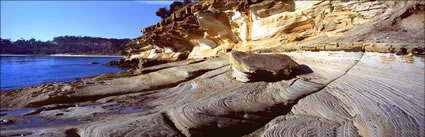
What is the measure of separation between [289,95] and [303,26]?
543cm

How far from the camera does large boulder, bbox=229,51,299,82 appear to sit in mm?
4113

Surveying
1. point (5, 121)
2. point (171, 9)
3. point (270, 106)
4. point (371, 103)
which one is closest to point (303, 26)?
point (371, 103)

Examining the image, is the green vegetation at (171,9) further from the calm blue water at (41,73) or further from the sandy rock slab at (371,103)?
the sandy rock slab at (371,103)

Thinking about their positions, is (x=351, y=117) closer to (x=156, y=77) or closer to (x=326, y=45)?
(x=326, y=45)

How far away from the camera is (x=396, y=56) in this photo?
3.77 meters

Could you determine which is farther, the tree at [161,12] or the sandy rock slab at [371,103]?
the tree at [161,12]

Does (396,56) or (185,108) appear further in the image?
(396,56)

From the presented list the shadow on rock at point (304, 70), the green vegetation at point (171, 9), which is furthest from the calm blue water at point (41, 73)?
the green vegetation at point (171, 9)

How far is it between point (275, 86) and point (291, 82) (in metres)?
0.36

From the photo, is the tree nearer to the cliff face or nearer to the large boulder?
the cliff face

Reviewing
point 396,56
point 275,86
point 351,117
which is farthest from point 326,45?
point 351,117

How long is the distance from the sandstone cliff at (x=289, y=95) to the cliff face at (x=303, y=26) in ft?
0.11

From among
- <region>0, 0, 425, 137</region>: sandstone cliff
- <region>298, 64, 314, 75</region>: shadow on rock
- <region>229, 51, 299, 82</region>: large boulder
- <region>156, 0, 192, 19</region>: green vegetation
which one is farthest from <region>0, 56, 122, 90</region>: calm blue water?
<region>156, 0, 192, 19</region>: green vegetation

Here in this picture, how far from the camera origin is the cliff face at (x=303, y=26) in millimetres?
4488
